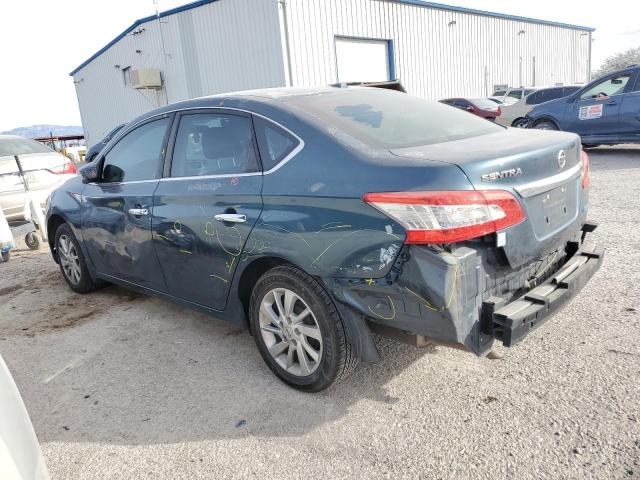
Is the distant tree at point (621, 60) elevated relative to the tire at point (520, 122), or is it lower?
elevated

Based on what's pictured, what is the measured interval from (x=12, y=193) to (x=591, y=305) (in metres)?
7.34

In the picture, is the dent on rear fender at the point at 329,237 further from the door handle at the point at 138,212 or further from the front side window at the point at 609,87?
the front side window at the point at 609,87

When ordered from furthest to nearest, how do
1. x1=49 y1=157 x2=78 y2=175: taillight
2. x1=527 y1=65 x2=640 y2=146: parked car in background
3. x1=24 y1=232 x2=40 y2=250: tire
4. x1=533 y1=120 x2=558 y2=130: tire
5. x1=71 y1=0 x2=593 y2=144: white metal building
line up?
x1=71 y1=0 x2=593 y2=144: white metal building, x1=533 y1=120 x2=558 y2=130: tire, x1=527 y1=65 x2=640 y2=146: parked car in background, x1=49 y1=157 x2=78 y2=175: taillight, x1=24 y1=232 x2=40 y2=250: tire

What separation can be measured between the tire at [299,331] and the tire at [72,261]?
7.70 ft

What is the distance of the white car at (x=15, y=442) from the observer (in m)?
1.38

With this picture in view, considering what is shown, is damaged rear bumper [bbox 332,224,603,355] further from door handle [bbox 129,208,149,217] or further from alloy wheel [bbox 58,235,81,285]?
alloy wheel [bbox 58,235,81,285]

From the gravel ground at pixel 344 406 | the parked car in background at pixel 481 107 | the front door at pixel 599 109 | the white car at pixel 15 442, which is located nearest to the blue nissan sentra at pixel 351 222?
the gravel ground at pixel 344 406

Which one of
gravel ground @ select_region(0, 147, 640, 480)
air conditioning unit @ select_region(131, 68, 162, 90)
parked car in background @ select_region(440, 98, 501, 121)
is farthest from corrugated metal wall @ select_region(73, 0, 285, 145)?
gravel ground @ select_region(0, 147, 640, 480)

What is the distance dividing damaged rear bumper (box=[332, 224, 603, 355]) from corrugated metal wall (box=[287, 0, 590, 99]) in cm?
1533

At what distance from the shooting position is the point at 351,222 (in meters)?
2.39

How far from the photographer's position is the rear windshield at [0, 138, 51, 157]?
7.87 metres

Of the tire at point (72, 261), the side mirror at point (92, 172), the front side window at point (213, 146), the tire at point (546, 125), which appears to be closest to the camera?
the front side window at point (213, 146)

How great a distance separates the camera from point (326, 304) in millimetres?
2609

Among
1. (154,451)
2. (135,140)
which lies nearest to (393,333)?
(154,451)
